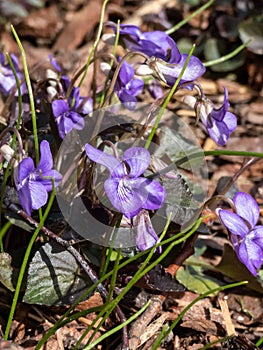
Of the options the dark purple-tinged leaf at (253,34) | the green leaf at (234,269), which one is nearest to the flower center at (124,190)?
the green leaf at (234,269)

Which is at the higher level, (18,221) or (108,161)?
(108,161)

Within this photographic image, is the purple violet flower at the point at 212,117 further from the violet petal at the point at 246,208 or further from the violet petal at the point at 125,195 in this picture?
the violet petal at the point at 125,195

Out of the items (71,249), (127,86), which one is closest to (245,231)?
(71,249)

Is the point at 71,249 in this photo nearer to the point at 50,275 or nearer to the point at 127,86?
the point at 50,275

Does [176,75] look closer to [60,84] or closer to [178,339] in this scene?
[60,84]

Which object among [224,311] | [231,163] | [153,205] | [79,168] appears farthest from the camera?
[231,163]

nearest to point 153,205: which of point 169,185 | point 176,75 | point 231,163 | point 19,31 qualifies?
point 169,185
